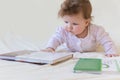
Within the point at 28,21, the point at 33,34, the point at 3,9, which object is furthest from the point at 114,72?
the point at 3,9

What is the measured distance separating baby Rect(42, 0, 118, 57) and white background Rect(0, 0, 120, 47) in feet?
0.81

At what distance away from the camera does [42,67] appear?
2.79ft

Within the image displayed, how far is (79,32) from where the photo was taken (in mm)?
1353

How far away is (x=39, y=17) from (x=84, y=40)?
0.50 metres

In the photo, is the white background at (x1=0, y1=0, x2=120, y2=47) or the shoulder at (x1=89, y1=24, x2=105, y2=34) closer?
the shoulder at (x1=89, y1=24, x2=105, y2=34)

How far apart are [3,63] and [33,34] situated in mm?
757

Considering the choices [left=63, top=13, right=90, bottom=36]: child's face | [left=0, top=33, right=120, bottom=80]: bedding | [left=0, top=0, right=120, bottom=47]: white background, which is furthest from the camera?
[left=0, top=0, right=120, bottom=47]: white background

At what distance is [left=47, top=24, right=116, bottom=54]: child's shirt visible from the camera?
1.36 m

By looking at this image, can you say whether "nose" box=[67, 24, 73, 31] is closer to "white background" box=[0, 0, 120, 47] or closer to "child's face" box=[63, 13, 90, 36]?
"child's face" box=[63, 13, 90, 36]

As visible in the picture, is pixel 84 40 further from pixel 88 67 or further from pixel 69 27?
pixel 88 67

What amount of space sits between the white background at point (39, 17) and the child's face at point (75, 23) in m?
0.33

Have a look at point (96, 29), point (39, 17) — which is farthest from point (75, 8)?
point (39, 17)

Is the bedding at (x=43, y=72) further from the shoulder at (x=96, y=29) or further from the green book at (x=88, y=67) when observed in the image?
the shoulder at (x=96, y=29)

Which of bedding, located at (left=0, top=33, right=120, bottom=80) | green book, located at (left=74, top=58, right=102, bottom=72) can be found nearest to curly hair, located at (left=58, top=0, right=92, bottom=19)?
bedding, located at (left=0, top=33, right=120, bottom=80)
